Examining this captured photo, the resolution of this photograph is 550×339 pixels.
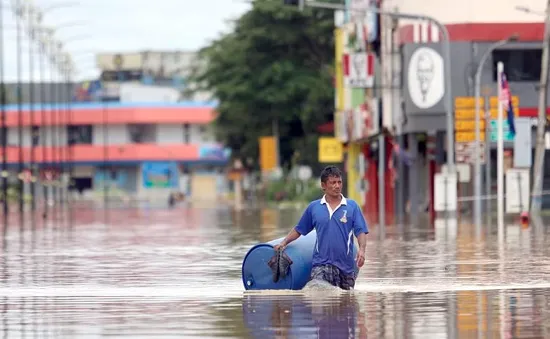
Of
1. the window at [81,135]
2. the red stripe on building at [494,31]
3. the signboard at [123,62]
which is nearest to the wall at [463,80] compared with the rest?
the red stripe on building at [494,31]

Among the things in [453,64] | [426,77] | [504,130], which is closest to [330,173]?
[504,130]

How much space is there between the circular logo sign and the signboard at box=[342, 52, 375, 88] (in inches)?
341

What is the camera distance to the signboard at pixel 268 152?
103 meters

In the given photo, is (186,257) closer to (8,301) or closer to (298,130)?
(8,301)

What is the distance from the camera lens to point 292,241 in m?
19.2

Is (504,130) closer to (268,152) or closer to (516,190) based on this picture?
(516,190)

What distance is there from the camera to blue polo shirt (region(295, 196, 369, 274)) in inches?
723

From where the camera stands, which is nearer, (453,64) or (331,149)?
(453,64)

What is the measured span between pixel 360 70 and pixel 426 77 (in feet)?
33.2

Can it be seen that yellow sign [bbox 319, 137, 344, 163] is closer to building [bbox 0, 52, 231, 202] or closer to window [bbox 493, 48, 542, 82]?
window [bbox 493, 48, 542, 82]

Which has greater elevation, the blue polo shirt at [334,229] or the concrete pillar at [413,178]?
the blue polo shirt at [334,229]

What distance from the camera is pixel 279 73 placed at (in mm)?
94938

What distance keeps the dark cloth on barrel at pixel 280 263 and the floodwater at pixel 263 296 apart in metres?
0.26

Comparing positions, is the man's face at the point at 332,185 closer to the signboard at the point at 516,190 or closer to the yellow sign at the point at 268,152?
the signboard at the point at 516,190
